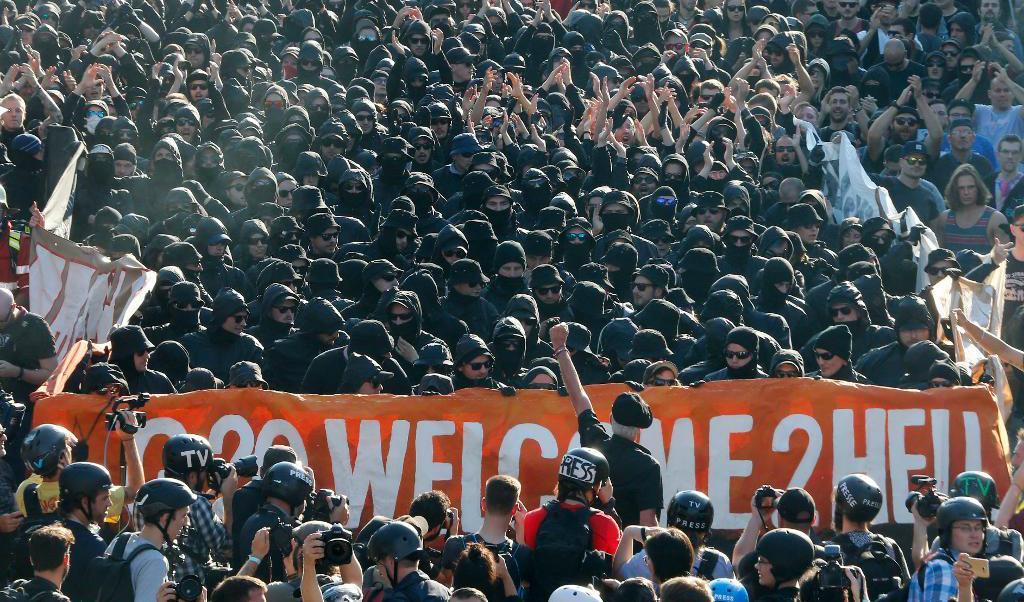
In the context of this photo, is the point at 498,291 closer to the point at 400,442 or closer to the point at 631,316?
the point at 631,316

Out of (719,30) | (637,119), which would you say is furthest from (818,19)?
(637,119)

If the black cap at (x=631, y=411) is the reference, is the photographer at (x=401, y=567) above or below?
below

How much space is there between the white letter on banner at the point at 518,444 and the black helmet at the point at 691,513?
8.21 ft

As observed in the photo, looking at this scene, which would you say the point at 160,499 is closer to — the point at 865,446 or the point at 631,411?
the point at 631,411

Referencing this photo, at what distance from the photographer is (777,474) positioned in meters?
11.6

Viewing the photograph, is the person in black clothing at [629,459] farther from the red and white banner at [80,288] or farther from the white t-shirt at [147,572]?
the red and white banner at [80,288]

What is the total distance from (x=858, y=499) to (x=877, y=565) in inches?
17.3

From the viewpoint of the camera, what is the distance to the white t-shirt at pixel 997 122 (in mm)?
20375

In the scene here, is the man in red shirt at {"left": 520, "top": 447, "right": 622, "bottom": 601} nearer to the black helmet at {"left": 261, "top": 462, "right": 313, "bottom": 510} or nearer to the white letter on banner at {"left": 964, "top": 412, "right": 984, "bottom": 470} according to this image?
the black helmet at {"left": 261, "top": 462, "right": 313, "bottom": 510}

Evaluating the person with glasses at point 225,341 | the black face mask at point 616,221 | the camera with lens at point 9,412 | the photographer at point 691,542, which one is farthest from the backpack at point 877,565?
the black face mask at point 616,221

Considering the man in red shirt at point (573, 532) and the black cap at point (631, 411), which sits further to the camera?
the black cap at point (631, 411)

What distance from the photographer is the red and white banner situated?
14.0 metres

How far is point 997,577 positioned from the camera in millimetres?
8555

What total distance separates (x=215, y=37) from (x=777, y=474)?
1306 cm
